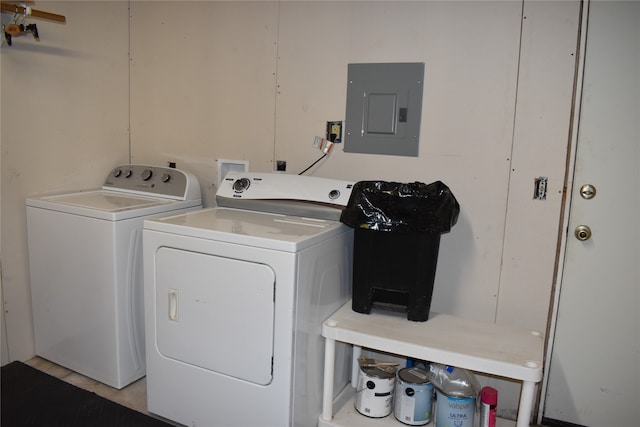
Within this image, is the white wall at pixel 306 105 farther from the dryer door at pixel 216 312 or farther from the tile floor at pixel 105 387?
the dryer door at pixel 216 312

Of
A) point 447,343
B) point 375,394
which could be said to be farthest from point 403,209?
point 375,394

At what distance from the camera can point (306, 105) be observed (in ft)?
7.83

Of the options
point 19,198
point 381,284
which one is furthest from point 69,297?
point 381,284

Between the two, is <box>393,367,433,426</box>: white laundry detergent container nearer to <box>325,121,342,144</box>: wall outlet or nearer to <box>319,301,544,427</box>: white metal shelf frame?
<box>319,301,544,427</box>: white metal shelf frame

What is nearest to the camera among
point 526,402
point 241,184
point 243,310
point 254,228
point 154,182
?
point 526,402

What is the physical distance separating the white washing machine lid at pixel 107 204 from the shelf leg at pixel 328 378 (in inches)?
41.5

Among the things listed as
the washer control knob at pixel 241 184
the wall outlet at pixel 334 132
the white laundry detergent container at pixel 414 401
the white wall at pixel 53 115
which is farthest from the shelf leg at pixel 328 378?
the white wall at pixel 53 115

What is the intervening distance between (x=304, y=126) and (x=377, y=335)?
1.15m

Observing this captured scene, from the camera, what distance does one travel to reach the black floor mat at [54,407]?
1.99m

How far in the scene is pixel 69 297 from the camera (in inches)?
89.9

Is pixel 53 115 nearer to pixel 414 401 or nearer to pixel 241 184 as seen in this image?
pixel 241 184

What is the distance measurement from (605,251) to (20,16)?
9.36 ft

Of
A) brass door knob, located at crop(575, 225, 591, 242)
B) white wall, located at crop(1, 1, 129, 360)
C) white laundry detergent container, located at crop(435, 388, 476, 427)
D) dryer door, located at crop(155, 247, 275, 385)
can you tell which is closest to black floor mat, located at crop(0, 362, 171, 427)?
white wall, located at crop(1, 1, 129, 360)

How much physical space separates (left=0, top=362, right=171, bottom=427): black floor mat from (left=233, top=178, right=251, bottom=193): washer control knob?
109 centimetres
